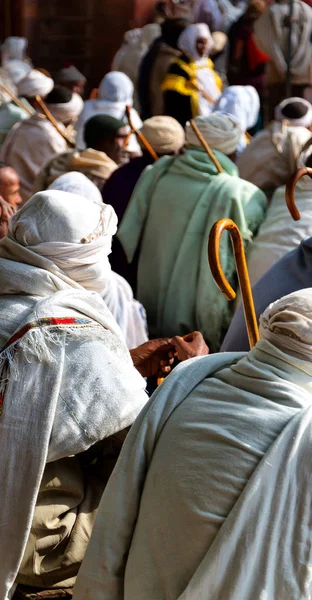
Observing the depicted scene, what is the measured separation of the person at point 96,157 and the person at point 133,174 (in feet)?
0.78

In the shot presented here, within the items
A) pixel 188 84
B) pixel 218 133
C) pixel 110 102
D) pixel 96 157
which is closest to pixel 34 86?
pixel 110 102

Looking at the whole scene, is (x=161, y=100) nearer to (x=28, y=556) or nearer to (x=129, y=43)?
(x=129, y=43)

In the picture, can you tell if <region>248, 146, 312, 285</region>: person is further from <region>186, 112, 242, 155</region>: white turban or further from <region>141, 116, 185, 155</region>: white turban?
<region>141, 116, 185, 155</region>: white turban

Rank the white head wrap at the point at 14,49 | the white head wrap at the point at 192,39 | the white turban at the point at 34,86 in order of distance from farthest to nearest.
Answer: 1. the white head wrap at the point at 14,49
2. the white head wrap at the point at 192,39
3. the white turban at the point at 34,86

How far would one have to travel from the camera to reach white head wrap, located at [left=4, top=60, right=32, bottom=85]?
13.1 m

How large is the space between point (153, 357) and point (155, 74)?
748 centimetres

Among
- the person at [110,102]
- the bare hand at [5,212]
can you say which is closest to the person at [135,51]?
the person at [110,102]

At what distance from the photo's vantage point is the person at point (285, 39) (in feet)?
37.2

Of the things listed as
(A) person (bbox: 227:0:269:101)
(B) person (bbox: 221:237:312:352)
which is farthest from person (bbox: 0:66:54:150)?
(B) person (bbox: 221:237:312:352)

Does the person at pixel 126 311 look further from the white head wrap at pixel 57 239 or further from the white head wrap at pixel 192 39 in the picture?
the white head wrap at pixel 192 39

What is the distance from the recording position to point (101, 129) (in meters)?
7.08

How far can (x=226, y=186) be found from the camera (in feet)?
19.0

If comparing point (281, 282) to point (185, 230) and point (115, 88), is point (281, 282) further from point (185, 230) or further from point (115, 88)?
point (115, 88)

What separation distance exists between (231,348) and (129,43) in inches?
391
